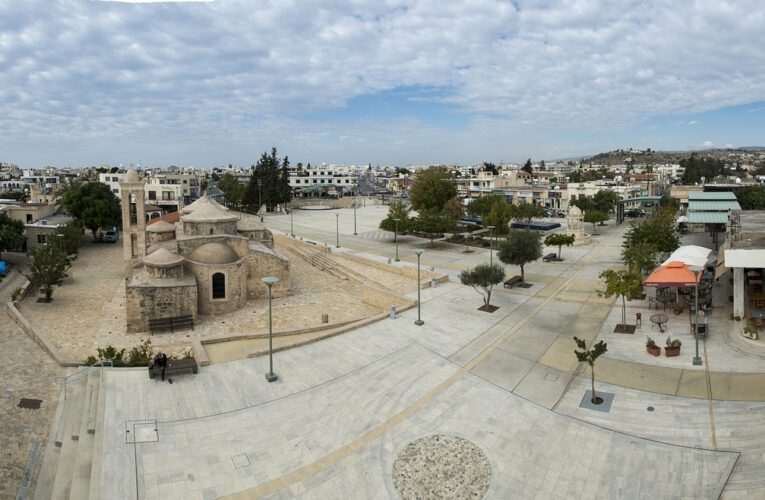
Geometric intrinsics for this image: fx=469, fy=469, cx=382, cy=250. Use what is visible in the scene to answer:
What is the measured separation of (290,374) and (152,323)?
10.8m

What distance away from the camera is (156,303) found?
23734 millimetres

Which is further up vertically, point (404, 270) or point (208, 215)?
point (208, 215)

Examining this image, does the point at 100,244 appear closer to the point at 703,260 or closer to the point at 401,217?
the point at 401,217

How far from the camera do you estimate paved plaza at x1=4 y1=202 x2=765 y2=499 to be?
10867 millimetres

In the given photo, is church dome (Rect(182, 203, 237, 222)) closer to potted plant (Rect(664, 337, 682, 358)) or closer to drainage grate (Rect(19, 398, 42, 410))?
drainage grate (Rect(19, 398, 42, 410))

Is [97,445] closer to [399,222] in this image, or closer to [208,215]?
[208,215]

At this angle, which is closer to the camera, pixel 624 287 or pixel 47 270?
pixel 624 287

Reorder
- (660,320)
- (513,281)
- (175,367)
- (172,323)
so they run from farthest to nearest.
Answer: (513,281) < (172,323) < (660,320) < (175,367)

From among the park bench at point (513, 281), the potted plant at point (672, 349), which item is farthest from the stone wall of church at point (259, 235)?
the potted plant at point (672, 349)

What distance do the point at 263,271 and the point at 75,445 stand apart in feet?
57.7

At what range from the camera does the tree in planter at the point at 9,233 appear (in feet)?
128

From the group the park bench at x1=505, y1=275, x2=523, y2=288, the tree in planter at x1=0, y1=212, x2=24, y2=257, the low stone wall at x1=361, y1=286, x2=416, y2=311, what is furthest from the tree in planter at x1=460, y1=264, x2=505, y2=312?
the tree in planter at x1=0, y1=212, x2=24, y2=257

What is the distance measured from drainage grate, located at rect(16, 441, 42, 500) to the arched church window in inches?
528

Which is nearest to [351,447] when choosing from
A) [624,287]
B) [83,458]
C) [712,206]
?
[83,458]
